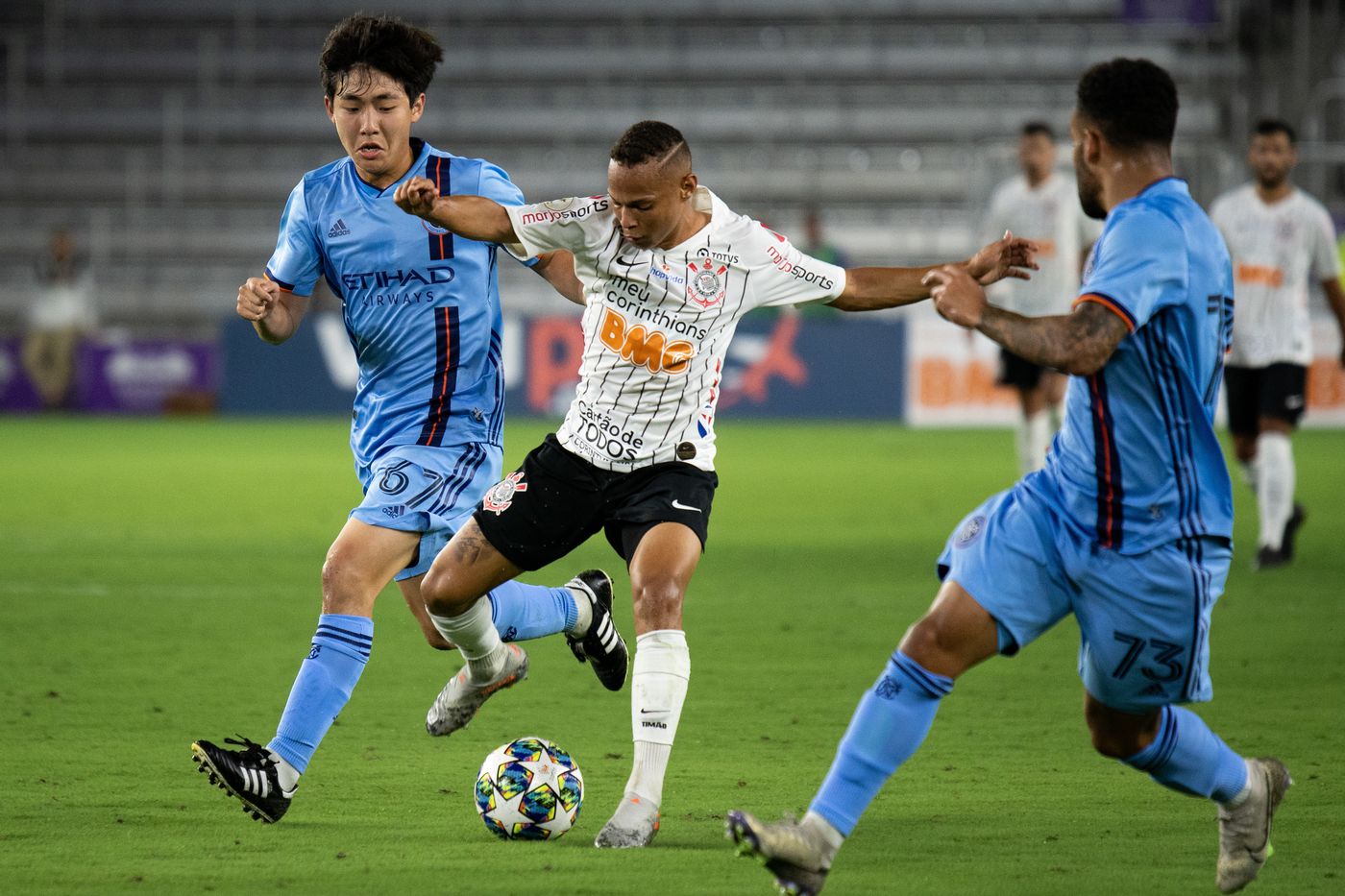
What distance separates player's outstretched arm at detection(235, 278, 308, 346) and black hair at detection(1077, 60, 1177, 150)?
7.66ft

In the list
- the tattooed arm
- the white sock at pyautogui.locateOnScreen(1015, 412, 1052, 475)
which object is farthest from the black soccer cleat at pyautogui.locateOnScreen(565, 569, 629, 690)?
the white sock at pyautogui.locateOnScreen(1015, 412, 1052, 475)

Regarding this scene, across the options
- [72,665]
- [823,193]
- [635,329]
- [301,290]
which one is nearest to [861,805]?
[635,329]

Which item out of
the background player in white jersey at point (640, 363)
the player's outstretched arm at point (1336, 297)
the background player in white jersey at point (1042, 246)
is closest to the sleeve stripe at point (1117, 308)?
the background player in white jersey at point (640, 363)

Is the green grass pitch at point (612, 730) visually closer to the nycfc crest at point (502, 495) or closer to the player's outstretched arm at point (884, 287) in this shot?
the nycfc crest at point (502, 495)

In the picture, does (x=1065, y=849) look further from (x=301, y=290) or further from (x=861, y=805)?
(x=301, y=290)

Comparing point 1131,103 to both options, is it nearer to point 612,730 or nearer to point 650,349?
point 650,349

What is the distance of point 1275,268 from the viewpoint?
10.4 meters

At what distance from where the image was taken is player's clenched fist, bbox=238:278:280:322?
513 cm

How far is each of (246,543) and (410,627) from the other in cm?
332

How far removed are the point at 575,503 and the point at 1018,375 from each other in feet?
26.3

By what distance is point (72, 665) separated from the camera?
7.21 m

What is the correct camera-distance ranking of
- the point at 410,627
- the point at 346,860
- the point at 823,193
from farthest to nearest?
the point at 823,193, the point at 410,627, the point at 346,860

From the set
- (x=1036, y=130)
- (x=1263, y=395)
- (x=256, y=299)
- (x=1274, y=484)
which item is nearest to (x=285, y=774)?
(x=256, y=299)

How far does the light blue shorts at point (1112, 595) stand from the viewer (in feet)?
13.0
